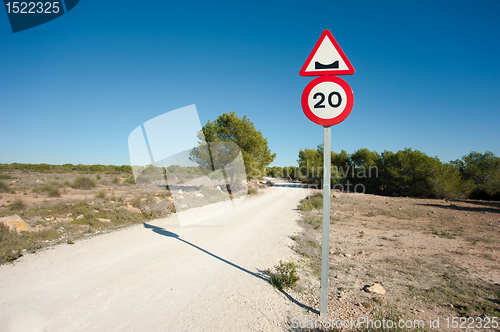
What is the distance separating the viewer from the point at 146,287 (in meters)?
3.51

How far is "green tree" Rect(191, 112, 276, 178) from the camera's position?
1936 centimetres

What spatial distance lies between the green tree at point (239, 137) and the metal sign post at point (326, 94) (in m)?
16.3

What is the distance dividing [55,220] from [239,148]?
13874mm

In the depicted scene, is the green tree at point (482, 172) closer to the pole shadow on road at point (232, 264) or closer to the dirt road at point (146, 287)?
the dirt road at point (146, 287)

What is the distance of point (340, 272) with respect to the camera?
14.9ft

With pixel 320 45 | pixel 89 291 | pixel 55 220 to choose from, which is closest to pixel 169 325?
pixel 89 291

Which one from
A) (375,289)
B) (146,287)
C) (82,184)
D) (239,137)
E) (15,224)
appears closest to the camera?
(146,287)

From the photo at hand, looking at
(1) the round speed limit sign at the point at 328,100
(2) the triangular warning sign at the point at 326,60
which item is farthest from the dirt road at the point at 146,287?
(2) the triangular warning sign at the point at 326,60

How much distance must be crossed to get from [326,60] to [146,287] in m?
4.40

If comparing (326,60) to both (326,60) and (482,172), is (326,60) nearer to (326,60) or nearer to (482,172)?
(326,60)

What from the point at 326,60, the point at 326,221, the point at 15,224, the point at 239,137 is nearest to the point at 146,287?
the point at 326,221

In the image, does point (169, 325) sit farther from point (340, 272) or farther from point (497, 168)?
point (497, 168)

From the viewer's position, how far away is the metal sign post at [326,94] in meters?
2.61

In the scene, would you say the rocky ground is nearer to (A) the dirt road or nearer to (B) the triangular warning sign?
(A) the dirt road
